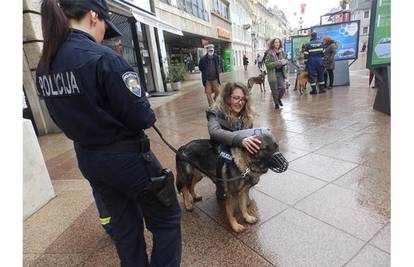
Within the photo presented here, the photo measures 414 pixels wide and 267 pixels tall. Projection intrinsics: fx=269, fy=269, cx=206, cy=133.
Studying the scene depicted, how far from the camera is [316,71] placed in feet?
30.7

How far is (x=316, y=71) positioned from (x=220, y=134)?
8.10 meters

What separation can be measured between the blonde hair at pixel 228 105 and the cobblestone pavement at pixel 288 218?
3.23 ft

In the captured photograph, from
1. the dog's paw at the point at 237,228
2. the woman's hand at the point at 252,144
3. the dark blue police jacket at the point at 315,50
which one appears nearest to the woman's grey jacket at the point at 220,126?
the woman's hand at the point at 252,144

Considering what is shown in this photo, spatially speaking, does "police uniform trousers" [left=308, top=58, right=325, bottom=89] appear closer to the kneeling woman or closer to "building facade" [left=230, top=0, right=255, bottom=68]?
the kneeling woman

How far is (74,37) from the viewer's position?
55.4 inches

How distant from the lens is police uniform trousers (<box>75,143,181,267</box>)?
4.97 ft

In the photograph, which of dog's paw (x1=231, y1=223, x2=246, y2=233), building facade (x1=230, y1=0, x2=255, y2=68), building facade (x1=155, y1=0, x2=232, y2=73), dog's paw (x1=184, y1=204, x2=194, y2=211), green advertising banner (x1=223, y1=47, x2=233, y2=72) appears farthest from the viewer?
building facade (x1=230, y1=0, x2=255, y2=68)

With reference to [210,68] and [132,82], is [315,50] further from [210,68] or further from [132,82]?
[132,82]

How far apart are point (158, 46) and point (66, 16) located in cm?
1440

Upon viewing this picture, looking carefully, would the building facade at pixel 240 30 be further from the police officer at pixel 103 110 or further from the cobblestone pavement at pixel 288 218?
the police officer at pixel 103 110

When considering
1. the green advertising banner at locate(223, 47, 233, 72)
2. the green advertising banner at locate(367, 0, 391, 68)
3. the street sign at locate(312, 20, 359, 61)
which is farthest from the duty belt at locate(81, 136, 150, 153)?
the green advertising banner at locate(223, 47, 233, 72)

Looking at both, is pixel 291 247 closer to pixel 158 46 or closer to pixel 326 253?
pixel 326 253

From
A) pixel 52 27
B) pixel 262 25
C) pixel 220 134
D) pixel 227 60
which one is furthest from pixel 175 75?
pixel 262 25

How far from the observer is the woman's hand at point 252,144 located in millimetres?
2111
